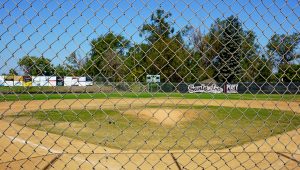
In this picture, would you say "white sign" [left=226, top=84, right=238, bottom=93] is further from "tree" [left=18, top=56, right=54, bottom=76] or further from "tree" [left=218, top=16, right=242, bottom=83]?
"tree" [left=18, top=56, right=54, bottom=76]

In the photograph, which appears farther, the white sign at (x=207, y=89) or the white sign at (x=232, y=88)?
the white sign at (x=232, y=88)

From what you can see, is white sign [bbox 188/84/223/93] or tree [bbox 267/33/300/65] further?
white sign [bbox 188/84/223/93]

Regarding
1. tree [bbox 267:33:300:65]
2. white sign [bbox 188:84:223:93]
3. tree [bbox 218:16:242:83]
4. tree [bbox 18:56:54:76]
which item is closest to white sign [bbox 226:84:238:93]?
white sign [bbox 188:84:223:93]

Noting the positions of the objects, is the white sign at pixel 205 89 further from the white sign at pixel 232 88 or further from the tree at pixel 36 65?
the tree at pixel 36 65

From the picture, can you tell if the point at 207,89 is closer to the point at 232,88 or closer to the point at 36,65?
the point at 232,88

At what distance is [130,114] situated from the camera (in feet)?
42.1

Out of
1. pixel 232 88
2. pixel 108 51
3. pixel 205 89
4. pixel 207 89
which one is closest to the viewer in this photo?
pixel 108 51

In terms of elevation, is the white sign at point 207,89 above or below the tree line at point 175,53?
below

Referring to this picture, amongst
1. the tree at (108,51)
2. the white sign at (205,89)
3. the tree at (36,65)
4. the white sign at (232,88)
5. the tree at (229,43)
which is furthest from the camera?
the white sign at (232,88)

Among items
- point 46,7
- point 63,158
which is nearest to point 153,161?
point 63,158

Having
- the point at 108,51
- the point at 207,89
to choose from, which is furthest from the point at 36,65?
the point at 207,89

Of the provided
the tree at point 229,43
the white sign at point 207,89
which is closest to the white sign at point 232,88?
the white sign at point 207,89

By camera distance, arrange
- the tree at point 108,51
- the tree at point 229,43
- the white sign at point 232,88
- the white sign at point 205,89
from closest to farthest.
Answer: the tree at point 108,51 → the tree at point 229,43 → the white sign at point 205,89 → the white sign at point 232,88

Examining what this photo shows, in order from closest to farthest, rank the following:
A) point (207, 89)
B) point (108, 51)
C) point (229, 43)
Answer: point (108, 51) → point (229, 43) → point (207, 89)
